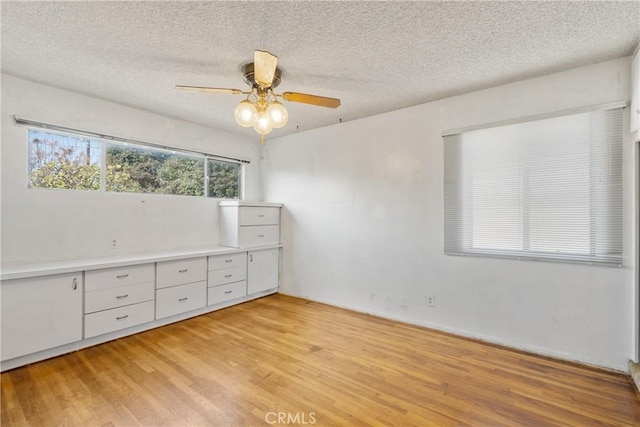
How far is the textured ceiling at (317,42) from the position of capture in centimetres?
176

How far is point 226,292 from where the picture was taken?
3.87 meters

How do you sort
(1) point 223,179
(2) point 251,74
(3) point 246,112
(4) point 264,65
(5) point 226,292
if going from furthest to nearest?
1. (1) point 223,179
2. (5) point 226,292
3. (2) point 251,74
4. (3) point 246,112
5. (4) point 264,65

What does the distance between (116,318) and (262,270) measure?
1.90m

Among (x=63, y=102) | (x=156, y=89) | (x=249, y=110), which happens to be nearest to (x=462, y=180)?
(x=249, y=110)

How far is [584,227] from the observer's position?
244 centimetres

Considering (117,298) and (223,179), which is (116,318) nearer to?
(117,298)

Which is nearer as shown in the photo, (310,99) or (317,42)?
(317,42)

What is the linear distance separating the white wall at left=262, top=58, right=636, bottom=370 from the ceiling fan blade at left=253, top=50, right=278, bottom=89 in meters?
2.01

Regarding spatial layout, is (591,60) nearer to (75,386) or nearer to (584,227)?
(584,227)

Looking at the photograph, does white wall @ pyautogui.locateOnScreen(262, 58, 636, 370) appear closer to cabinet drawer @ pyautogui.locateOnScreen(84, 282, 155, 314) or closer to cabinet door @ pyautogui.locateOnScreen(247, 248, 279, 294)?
cabinet door @ pyautogui.locateOnScreen(247, 248, 279, 294)

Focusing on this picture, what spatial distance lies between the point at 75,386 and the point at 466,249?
3.57 metres

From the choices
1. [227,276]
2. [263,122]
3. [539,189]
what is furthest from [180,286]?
[539,189]

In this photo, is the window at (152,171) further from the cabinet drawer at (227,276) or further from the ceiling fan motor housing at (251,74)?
the ceiling fan motor housing at (251,74)

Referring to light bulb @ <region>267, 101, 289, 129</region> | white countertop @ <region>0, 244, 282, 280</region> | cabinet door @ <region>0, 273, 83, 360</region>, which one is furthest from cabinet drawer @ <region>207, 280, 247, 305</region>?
light bulb @ <region>267, 101, 289, 129</region>
